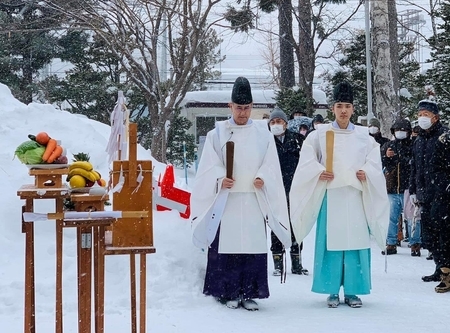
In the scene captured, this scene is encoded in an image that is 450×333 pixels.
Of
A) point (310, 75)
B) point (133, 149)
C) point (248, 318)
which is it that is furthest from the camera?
point (310, 75)

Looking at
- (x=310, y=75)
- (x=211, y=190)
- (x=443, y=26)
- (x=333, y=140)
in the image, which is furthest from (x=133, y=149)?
(x=310, y=75)

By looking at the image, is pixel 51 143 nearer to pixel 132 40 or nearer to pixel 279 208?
pixel 279 208

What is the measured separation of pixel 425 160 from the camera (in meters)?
6.97

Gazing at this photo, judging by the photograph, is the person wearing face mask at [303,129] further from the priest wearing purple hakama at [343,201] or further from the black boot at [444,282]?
the priest wearing purple hakama at [343,201]

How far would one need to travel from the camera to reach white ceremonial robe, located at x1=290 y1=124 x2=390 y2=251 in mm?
5766

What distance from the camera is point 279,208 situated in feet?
18.8

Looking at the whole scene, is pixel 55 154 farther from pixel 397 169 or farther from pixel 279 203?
pixel 397 169

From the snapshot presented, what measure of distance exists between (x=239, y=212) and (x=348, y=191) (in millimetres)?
1013

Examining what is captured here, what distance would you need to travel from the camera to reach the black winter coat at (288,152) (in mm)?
7527

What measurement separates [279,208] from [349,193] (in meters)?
0.66

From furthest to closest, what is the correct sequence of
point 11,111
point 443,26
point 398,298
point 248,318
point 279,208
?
point 443,26
point 11,111
point 398,298
point 279,208
point 248,318

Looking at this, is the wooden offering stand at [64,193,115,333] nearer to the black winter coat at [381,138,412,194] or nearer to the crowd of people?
the crowd of people

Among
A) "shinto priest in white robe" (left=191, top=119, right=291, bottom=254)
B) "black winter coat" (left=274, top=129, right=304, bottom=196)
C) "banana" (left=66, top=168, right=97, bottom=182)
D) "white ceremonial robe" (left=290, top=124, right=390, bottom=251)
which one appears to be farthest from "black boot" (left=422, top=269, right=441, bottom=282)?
"banana" (left=66, top=168, right=97, bottom=182)

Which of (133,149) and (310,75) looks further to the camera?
(310,75)
